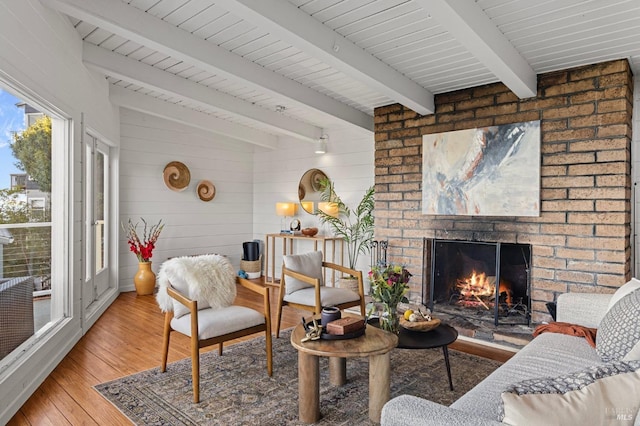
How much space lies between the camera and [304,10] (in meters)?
2.62

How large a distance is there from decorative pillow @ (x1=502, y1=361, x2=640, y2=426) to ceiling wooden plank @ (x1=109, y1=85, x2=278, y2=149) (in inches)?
191

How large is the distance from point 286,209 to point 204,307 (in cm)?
337

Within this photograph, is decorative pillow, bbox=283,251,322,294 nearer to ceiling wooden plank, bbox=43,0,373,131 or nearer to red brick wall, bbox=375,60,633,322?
red brick wall, bbox=375,60,633,322

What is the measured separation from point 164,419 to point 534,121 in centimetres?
363

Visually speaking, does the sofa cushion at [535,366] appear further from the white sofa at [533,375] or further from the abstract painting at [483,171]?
the abstract painting at [483,171]

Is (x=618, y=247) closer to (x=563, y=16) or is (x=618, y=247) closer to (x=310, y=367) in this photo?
(x=563, y=16)

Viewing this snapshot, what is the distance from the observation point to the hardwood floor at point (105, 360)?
236 cm

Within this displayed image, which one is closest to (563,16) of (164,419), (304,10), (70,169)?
(304,10)

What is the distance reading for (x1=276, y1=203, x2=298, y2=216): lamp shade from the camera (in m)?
6.26

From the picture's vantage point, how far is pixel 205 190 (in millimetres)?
6535

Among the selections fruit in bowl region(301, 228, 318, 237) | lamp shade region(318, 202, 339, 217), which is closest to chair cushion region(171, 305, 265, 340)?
lamp shade region(318, 202, 339, 217)

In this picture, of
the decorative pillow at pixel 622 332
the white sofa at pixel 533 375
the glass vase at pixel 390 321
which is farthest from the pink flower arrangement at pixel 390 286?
the decorative pillow at pixel 622 332

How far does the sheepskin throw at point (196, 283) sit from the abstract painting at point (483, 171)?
2254 millimetres

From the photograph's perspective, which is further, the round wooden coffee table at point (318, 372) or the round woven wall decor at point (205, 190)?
the round woven wall decor at point (205, 190)
